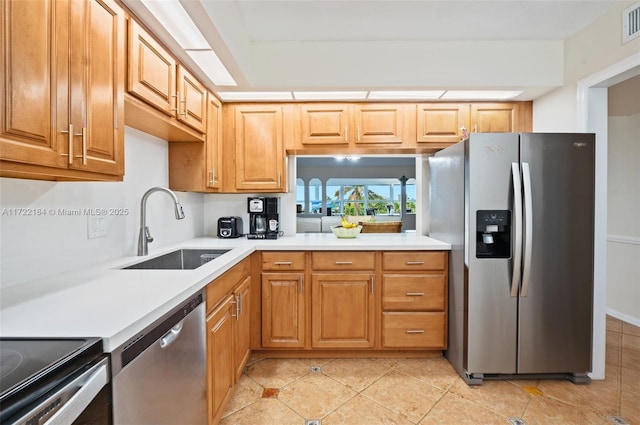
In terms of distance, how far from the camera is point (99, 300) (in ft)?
3.44

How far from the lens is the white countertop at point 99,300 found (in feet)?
2.70

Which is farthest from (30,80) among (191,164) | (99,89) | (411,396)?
(411,396)

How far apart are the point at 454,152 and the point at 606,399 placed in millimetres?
1832

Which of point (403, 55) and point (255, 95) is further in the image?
point (255, 95)

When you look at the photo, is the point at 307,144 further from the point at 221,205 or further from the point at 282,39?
the point at 221,205

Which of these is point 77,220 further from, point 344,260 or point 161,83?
point 344,260

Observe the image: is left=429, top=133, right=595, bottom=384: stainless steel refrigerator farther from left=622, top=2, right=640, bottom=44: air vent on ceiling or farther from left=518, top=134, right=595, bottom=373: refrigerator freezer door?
left=622, top=2, right=640, bottom=44: air vent on ceiling

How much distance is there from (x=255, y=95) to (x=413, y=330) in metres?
2.29

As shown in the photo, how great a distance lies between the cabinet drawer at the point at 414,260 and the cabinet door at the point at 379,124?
37.9 inches

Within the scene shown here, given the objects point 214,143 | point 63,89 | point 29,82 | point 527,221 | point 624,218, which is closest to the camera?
point 29,82

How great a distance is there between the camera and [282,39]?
94.2 inches

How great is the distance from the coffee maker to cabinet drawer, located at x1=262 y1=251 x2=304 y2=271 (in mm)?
403

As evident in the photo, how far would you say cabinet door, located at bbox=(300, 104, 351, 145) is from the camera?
267cm

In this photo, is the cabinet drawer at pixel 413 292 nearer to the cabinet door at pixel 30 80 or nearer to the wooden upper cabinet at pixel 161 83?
the wooden upper cabinet at pixel 161 83
